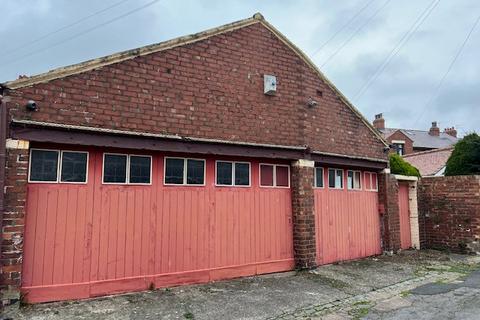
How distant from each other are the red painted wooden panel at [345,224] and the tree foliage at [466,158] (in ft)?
17.0

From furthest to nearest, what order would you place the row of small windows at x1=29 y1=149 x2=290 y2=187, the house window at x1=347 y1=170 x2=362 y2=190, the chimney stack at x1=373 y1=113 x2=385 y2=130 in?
the chimney stack at x1=373 y1=113 x2=385 y2=130 → the house window at x1=347 y1=170 x2=362 y2=190 → the row of small windows at x1=29 y1=149 x2=290 y2=187

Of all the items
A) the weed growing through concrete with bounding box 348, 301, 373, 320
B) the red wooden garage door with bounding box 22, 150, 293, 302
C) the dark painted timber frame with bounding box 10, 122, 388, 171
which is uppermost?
the dark painted timber frame with bounding box 10, 122, 388, 171

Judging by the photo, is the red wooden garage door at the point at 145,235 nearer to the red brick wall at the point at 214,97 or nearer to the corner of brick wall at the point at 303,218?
→ the corner of brick wall at the point at 303,218

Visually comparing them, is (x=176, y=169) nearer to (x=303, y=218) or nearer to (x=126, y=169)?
(x=126, y=169)

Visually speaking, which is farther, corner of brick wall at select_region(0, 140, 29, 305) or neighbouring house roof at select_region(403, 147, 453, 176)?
neighbouring house roof at select_region(403, 147, 453, 176)

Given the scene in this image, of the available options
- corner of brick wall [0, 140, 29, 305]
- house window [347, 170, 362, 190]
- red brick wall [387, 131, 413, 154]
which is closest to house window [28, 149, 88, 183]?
corner of brick wall [0, 140, 29, 305]

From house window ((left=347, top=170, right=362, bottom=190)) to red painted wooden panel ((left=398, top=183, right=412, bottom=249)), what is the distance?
7.97 ft

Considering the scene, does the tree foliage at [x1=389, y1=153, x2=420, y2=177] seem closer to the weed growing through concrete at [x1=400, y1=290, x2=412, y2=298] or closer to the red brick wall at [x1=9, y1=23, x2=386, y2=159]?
the red brick wall at [x1=9, y1=23, x2=386, y2=159]

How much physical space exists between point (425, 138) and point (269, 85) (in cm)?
3693

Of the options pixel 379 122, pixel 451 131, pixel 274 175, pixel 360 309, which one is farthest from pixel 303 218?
pixel 451 131

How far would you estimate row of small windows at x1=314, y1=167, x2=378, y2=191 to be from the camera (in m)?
10.00

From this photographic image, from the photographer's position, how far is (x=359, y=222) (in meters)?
10.8

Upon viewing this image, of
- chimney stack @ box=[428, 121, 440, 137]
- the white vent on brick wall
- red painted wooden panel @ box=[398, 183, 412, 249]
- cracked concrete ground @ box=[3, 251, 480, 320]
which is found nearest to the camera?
cracked concrete ground @ box=[3, 251, 480, 320]

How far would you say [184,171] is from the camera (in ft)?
25.3
